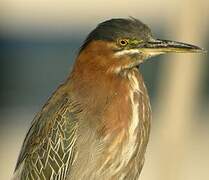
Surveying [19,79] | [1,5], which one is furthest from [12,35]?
[1,5]

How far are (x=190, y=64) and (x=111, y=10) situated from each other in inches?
238

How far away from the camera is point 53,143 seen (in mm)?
4039

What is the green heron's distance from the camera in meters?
3.97

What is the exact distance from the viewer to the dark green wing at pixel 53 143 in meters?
4.01

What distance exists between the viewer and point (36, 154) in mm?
4082

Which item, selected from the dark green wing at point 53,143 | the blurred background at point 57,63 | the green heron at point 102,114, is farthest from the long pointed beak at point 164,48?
the blurred background at point 57,63

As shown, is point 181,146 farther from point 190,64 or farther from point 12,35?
point 12,35

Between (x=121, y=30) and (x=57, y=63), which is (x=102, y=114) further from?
(x=57, y=63)

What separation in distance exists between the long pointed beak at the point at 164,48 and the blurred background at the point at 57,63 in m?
1.26

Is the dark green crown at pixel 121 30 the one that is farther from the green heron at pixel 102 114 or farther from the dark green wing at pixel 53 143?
the dark green wing at pixel 53 143

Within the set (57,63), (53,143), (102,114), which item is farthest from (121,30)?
(57,63)

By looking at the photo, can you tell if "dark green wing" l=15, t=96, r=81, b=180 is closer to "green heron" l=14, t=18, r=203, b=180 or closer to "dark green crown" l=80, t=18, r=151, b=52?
"green heron" l=14, t=18, r=203, b=180

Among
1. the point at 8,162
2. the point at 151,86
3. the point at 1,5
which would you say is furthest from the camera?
the point at 151,86

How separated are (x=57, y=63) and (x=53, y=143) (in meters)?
7.23
